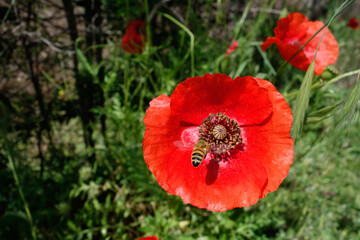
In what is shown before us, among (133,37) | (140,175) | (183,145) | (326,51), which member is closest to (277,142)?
(183,145)

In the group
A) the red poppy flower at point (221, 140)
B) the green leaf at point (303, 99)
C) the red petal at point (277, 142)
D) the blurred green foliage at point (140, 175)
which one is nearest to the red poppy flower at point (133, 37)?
the blurred green foliage at point (140, 175)

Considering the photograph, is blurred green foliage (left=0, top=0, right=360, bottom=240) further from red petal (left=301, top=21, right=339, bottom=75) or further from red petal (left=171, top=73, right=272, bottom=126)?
red petal (left=171, top=73, right=272, bottom=126)

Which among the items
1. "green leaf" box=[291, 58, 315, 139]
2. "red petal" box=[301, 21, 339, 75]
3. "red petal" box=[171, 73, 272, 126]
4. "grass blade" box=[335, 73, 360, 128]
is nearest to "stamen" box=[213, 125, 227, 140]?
"red petal" box=[171, 73, 272, 126]

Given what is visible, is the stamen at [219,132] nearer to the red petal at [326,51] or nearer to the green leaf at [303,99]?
the green leaf at [303,99]

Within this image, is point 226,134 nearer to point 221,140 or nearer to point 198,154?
point 221,140

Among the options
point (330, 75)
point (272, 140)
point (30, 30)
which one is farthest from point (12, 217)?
point (330, 75)

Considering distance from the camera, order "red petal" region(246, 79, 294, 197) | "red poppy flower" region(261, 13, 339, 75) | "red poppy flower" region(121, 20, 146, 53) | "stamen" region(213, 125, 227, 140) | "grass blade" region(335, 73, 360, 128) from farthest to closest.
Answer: "red poppy flower" region(121, 20, 146, 53)
"red poppy flower" region(261, 13, 339, 75)
"stamen" region(213, 125, 227, 140)
"red petal" region(246, 79, 294, 197)
"grass blade" region(335, 73, 360, 128)
